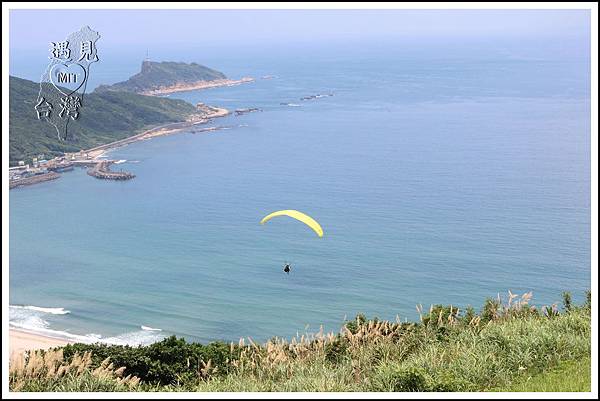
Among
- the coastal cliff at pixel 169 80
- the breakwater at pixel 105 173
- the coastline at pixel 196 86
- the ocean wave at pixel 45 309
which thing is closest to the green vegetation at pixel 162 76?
the coastal cliff at pixel 169 80

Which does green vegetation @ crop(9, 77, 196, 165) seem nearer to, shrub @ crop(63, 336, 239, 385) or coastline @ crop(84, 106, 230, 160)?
coastline @ crop(84, 106, 230, 160)

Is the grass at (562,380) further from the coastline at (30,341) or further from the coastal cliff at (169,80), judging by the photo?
the coastal cliff at (169,80)

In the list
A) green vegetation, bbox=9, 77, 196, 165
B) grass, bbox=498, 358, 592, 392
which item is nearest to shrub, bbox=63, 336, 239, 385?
grass, bbox=498, 358, 592, 392

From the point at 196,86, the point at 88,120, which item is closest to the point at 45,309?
the point at 88,120

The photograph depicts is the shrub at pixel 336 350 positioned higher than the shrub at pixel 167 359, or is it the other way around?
the shrub at pixel 336 350

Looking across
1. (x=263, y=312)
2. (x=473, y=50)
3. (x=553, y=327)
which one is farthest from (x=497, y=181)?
(x=473, y=50)

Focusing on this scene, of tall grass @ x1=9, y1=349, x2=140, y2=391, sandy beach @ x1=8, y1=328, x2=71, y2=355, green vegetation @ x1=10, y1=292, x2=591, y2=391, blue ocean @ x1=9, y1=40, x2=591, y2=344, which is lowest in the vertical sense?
sandy beach @ x1=8, y1=328, x2=71, y2=355

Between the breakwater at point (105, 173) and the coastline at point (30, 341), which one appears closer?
the coastline at point (30, 341)
